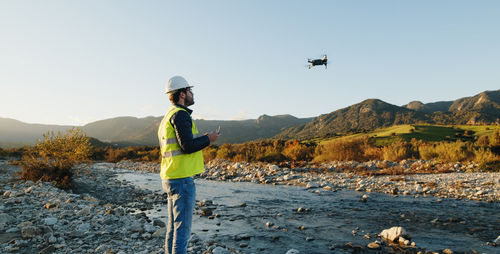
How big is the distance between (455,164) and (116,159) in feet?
121

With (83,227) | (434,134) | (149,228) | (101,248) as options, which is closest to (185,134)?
(101,248)

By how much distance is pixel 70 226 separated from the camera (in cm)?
598

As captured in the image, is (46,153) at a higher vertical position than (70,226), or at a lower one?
higher

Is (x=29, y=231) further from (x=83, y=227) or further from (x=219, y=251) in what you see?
(x=219, y=251)

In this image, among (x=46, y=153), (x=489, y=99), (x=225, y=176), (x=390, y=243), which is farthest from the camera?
(x=489, y=99)

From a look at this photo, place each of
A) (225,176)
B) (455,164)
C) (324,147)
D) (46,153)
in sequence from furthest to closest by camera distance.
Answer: (324,147), (225,176), (455,164), (46,153)

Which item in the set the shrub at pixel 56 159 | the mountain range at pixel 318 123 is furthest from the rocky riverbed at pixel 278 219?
the mountain range at pixel 318 123

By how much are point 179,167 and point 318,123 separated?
11751 centimetres

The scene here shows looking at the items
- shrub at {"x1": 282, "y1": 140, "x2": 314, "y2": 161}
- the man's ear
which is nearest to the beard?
the man's ear

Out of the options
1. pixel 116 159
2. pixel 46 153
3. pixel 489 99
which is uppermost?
pixel 489 99

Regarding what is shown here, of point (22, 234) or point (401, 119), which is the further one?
point (401, 119)

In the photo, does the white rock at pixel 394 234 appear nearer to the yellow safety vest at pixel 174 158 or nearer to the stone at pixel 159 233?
the yellow safety vest at pixel 174 158

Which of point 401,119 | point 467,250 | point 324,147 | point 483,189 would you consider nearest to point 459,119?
point 401,119

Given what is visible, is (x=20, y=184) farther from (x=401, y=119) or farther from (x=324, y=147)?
(x=401, y=119)
